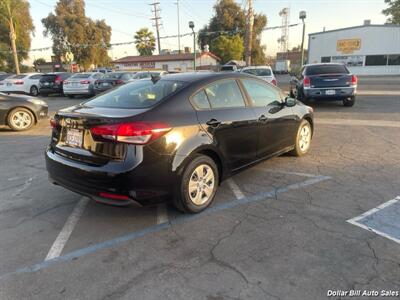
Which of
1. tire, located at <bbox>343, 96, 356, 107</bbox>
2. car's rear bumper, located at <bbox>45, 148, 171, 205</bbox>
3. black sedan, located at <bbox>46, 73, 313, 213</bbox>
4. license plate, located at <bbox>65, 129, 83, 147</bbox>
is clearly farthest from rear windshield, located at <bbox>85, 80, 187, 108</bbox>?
tire, located at <bbox>343, 96, 356, 107</bbox>

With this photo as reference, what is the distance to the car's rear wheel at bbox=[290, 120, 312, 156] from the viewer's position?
576 centimetres

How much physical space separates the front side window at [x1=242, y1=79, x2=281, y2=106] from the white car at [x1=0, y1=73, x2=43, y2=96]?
65.9ft

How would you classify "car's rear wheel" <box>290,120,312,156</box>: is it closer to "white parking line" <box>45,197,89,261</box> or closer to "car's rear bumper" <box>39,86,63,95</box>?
"white parking line" <box>45,197,89,261</box>

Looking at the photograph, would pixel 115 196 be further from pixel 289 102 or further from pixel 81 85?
pixel 81 85

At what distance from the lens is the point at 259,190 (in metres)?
4.48

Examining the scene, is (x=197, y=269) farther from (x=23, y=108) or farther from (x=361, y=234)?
(x=23, y=108)

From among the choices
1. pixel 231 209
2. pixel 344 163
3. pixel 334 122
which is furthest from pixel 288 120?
pixel 334 122

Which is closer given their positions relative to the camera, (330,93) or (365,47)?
(330,93)

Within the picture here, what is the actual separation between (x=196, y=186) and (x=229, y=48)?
1988 inches

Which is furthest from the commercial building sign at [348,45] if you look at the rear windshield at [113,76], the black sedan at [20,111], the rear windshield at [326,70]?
the black sedan at [20,111]

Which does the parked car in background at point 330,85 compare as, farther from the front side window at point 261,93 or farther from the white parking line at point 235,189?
the white parking line at point 235,189

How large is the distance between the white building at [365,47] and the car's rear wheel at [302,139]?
38471 mm

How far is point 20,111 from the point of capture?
9.25 meters

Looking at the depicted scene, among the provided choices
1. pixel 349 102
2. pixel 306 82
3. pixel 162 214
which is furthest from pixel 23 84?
pixel 162 214
